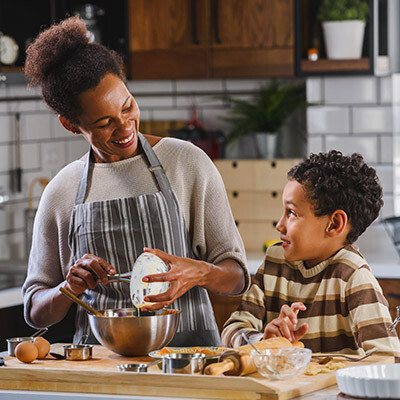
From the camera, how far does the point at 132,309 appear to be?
1884mm

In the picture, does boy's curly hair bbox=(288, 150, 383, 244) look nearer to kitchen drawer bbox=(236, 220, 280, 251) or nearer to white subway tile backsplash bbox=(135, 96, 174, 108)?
kitchen drawer bbox=(236, 220, 280, 251)

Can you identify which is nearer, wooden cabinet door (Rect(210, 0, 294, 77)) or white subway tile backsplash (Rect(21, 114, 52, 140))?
wooden cabinet door (Rect(210, 0, 294, 77))

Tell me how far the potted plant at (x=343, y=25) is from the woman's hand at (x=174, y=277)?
2205mm

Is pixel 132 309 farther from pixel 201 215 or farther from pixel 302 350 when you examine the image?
pixel 302 350

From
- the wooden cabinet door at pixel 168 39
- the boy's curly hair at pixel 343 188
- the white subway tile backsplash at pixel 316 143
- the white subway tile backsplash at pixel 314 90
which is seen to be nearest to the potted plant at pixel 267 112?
the white subway tile backsplash at pixel 314 90

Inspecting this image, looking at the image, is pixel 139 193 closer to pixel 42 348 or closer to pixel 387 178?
pixel 42 348

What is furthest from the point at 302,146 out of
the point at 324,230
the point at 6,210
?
the point at 324,230

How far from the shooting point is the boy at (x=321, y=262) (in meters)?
1.92

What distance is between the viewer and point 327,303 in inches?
76.1

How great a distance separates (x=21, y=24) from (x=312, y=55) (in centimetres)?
124

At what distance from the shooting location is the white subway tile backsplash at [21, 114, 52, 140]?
414 centimetres

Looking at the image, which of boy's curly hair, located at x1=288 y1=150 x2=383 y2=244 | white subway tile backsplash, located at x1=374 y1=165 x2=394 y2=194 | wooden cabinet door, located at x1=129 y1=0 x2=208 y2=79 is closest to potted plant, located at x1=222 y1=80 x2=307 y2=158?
wooden cabinet door, located at x1=129 y1=0 x2=208 y2=79

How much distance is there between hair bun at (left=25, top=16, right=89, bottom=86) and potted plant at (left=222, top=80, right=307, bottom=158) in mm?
2140

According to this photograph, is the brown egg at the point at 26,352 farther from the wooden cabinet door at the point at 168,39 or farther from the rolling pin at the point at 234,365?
the wooden cabinet door at the point at 168,39
